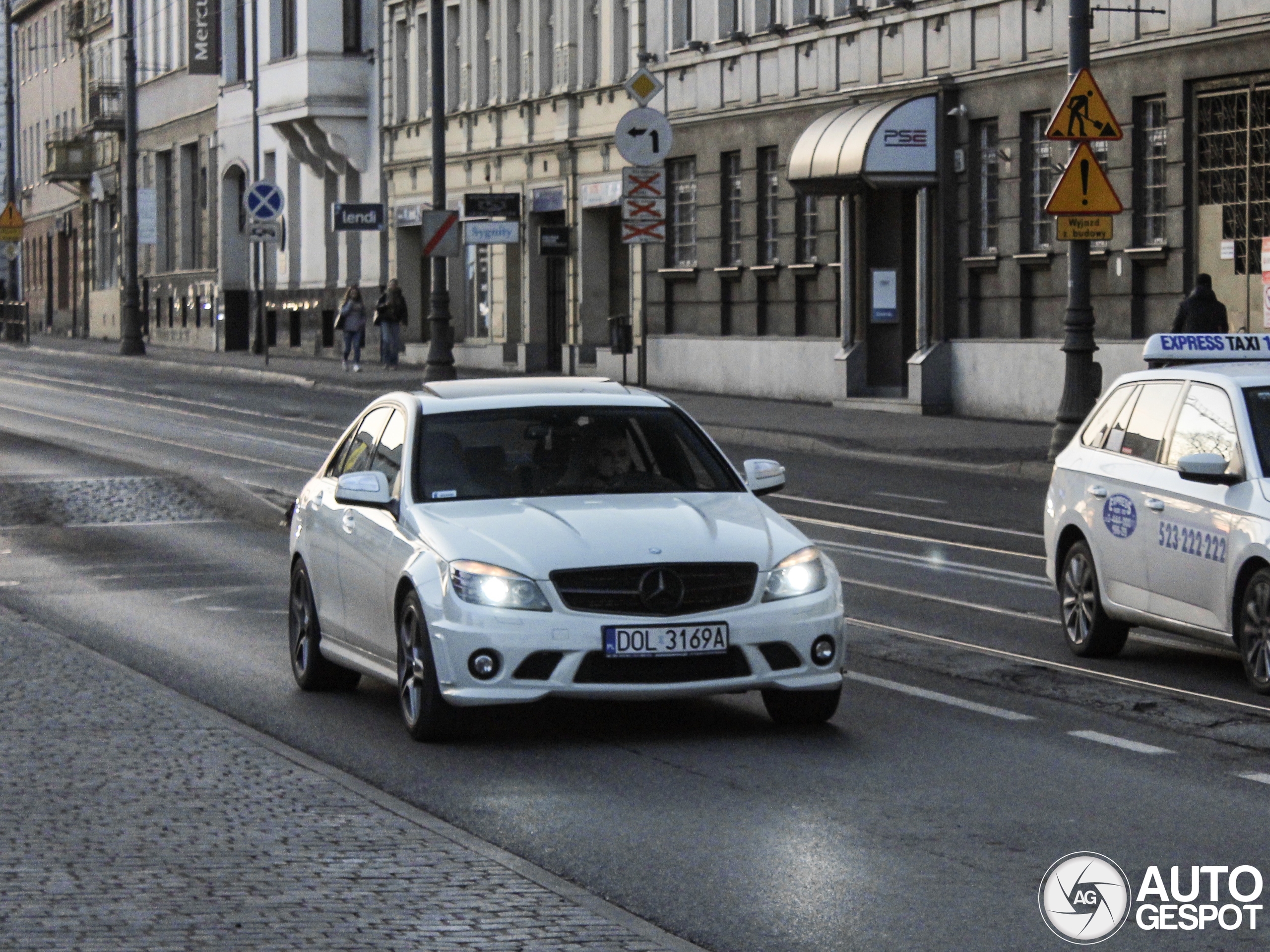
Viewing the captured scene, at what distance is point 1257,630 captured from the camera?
10594 millimetres

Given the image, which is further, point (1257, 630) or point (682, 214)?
point (682, 214)

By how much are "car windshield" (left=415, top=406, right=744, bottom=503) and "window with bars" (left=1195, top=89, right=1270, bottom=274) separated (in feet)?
60.4

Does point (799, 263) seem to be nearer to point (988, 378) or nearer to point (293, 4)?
point (988, 378)

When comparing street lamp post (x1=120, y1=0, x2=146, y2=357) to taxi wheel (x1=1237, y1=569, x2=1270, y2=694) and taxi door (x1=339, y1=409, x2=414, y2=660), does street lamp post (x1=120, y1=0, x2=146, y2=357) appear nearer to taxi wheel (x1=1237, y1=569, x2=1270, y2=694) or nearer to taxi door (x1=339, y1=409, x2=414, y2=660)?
taxi door (x1=339, y1=409, x2=414, y2=660)

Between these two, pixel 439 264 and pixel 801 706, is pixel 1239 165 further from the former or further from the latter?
pixel 801 706

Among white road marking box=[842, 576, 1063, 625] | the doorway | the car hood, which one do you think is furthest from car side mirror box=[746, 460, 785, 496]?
the doorway

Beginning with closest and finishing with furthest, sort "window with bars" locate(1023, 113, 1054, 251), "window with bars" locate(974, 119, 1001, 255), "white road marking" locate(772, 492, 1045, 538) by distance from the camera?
1. "white road marking" locate(772, 492, 1045, 538)
2. "window with bars" locate(1023, 113, 1054, 251)
3. "window with bars" locate(974, 119, 1001, 255)

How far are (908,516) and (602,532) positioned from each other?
1076cm

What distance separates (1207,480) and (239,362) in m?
44.5

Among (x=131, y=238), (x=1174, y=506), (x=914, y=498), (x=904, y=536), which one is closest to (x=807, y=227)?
(x=914, y=498)

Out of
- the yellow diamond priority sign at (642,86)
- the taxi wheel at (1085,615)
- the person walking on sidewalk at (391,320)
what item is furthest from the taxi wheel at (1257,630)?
the person walking on sidewalk at (391,320)

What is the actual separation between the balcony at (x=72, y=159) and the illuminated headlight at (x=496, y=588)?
7537cm

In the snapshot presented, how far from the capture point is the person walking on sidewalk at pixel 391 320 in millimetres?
50188

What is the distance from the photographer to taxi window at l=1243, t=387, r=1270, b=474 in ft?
36.1
